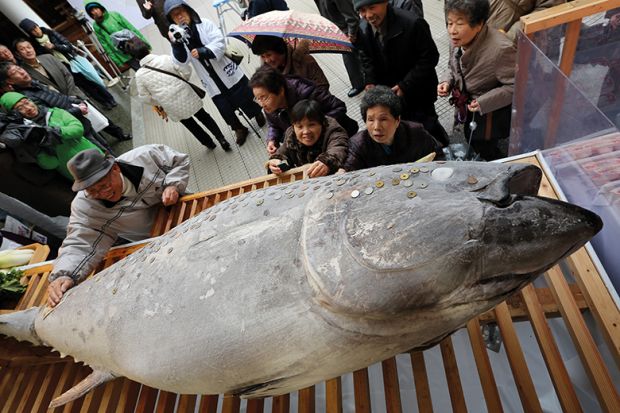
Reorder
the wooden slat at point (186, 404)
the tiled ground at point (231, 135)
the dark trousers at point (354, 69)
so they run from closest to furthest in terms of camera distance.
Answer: the wooden slat at point (186, 404), the dark trousers at point (354, 69), the tiled ground at point (231, 135)

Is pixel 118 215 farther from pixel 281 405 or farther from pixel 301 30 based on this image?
pixel 301 30

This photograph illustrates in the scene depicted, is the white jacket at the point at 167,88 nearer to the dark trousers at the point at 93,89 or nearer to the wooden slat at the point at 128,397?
the dark trousers at the point at 93,89

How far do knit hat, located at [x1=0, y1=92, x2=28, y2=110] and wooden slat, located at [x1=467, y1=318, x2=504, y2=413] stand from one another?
4.05 meters

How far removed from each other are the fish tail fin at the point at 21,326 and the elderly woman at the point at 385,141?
6.34ft

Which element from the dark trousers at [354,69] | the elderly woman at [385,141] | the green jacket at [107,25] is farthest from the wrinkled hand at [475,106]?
the green jacket at [107,25]

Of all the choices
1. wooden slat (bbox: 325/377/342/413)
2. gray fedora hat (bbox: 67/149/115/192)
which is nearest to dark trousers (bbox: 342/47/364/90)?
gray fedora hat (bbox: 67/149/115/192)

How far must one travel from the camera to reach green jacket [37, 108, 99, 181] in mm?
3223

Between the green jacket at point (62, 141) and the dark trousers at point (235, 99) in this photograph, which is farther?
the dark trousers at point (235, 99)

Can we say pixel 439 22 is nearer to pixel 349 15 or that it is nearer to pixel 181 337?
pixel 349 15

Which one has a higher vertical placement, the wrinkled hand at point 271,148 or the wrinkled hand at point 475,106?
the wrinkled hand at point 475,106

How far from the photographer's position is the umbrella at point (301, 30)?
2.44m

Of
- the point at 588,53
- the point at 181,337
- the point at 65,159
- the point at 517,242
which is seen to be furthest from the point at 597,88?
the point at 65,159

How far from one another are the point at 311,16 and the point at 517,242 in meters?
2.57

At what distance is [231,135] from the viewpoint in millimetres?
4586
